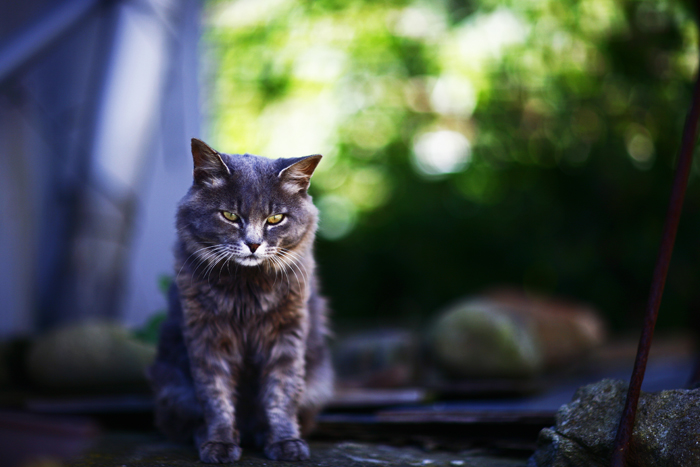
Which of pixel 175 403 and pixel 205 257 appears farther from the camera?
pixel 175 403

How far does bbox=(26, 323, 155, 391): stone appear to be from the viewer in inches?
147

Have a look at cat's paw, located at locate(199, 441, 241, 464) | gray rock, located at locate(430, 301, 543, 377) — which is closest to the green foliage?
gray rock, located at locate(430, 301, 543, 377)

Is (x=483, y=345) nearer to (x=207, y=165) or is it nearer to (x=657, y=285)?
(x=657, y=285)

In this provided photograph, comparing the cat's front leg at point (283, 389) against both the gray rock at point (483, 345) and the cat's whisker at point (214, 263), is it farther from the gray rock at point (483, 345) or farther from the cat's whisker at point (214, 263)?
the gray rock at point (483, 345)

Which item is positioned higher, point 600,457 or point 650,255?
point 650,255

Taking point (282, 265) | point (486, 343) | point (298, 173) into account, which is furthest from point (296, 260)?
point (486, 343)

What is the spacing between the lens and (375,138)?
29.6 ft

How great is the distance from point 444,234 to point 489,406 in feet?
13.0

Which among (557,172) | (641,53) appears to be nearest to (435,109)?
(557,172)

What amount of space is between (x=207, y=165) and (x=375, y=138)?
7021 mm

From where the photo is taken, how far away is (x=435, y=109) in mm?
8781

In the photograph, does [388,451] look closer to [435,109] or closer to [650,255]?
[650,255]

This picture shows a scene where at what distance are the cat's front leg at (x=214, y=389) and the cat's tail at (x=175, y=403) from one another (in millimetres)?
112

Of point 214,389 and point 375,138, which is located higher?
point 375,138
